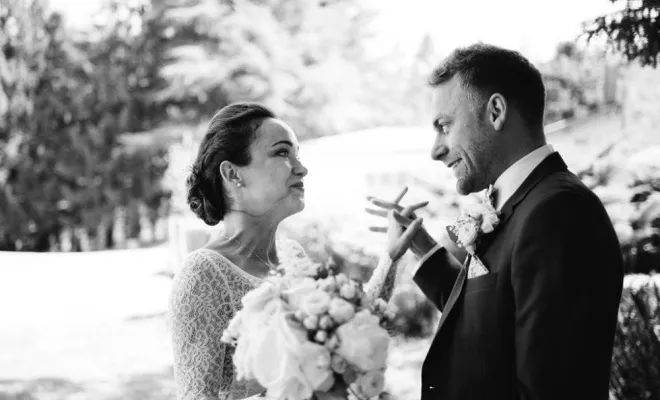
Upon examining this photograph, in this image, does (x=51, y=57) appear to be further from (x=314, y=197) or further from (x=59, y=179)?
(x=314, y=197)

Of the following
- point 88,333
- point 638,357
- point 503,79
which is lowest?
point 88,333

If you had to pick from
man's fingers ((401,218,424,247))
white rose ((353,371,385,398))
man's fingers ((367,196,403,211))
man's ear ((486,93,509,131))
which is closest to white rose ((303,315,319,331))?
white rose ((353,371,385,398))

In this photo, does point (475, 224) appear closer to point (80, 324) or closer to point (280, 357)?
point (280, 357)

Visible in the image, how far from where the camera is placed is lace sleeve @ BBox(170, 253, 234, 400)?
2.19 m

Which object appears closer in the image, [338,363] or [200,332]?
[338,363]

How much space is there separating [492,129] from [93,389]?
5776mm

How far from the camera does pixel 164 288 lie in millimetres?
10680

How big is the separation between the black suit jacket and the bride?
0.47 m

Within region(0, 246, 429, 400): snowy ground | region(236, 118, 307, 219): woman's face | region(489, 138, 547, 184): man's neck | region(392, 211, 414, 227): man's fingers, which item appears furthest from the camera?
region(0, 246, 429, 400): snowy ground

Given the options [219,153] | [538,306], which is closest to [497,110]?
[538,306]

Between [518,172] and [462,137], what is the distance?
0.21 metres

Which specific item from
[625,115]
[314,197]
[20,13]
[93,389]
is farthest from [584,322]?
[20,13]

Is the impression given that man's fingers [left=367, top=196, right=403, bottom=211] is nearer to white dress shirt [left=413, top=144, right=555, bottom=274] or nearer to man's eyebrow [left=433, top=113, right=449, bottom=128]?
man's eyebrow [left=433, top=113, right=449, bottom=128]

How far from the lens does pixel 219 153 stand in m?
2.48
